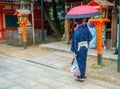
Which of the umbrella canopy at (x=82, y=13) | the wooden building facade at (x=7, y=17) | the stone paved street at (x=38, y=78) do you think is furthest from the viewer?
the wooden building facade at (x=7, y=17)

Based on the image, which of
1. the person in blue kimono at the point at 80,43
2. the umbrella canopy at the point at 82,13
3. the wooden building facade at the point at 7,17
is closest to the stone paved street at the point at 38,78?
the person in blue kimono at the point at 80,43

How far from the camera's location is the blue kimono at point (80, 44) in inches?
220

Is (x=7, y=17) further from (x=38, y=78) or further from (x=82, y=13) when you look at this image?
(x=82, y=13)

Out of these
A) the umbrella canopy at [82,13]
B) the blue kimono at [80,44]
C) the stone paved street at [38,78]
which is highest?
the umbrella canopy at [82,13]

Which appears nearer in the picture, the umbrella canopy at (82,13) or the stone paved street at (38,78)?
the umbrella canopy at (82,13)

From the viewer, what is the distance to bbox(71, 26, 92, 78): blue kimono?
18.4 feet

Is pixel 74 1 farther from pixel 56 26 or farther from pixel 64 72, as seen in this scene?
pixel 64 72

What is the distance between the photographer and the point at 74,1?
427 inches

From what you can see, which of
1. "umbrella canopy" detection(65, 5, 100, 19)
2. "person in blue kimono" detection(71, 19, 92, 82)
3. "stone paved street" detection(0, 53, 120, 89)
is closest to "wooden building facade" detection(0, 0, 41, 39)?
"stone paved street" detection(0, 53, 120, 89)

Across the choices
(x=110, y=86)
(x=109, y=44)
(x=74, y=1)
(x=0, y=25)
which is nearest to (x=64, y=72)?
(x=110, y=86)

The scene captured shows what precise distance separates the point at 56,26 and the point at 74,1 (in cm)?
358

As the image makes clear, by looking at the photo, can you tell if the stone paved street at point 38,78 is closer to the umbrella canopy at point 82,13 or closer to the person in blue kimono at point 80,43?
the person in blue kimono at point 80,43

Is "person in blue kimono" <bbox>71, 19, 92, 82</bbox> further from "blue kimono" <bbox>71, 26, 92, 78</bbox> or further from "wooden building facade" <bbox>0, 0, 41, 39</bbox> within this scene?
"wooden building facade" <bbox>0, 0, 41, 39</bbox>

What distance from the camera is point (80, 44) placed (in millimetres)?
5648
